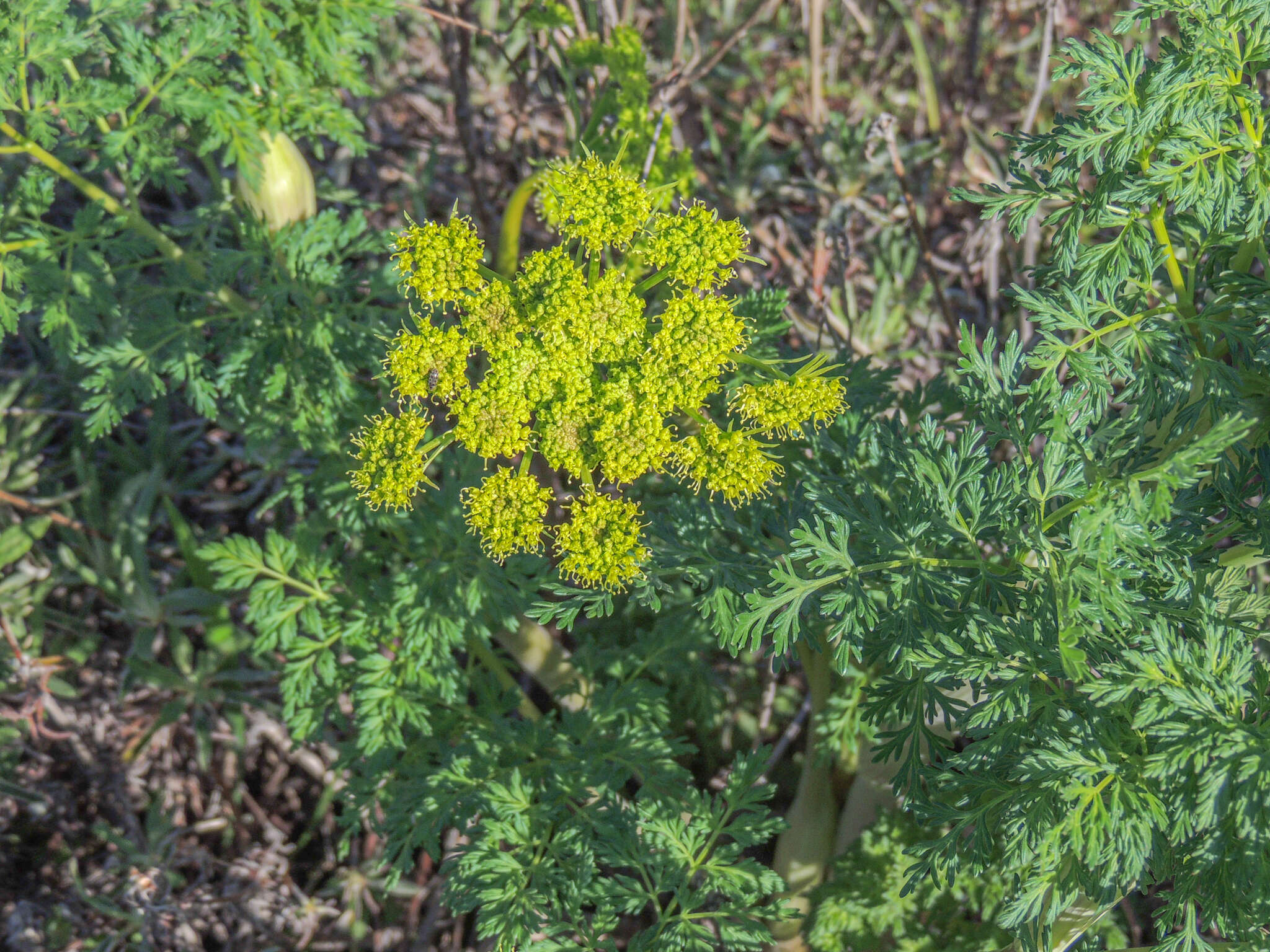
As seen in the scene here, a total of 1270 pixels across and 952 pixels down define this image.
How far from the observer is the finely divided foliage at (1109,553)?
204 centimetres

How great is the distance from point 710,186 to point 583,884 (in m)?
3.49

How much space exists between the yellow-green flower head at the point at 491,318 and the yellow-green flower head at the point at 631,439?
0.30 metres

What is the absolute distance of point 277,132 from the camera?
3.20 m

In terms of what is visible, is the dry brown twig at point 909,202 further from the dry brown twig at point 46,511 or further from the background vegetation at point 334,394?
the dry brown twig at point 46,511

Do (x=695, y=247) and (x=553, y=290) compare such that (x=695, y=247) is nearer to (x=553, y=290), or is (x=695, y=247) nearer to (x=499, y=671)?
(x=553, y=290)

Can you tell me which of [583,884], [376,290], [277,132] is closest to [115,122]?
[277,132]

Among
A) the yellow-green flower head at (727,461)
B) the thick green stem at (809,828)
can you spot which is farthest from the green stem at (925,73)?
the yellow-green flower head at (727,461)

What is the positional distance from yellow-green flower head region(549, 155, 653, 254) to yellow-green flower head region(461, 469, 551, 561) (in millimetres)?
597

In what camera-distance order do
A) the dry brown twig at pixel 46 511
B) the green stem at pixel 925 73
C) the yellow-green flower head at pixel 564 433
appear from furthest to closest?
the green stem at pixel 925 73
the dry brown twig at pixel 46 511
the yellow-green flower head at pixel 564 433

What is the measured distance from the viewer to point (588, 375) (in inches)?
94.2

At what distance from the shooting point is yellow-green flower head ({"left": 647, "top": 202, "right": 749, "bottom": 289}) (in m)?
2.30

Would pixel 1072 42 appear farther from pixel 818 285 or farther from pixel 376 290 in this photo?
pixel 376 290

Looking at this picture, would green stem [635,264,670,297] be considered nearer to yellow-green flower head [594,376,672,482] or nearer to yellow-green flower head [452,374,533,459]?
yellow-green flower head [594,376,672,482]

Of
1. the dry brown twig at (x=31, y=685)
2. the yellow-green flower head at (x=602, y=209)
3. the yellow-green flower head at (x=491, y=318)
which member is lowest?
the dry brown twig at (x=31, y=685)
